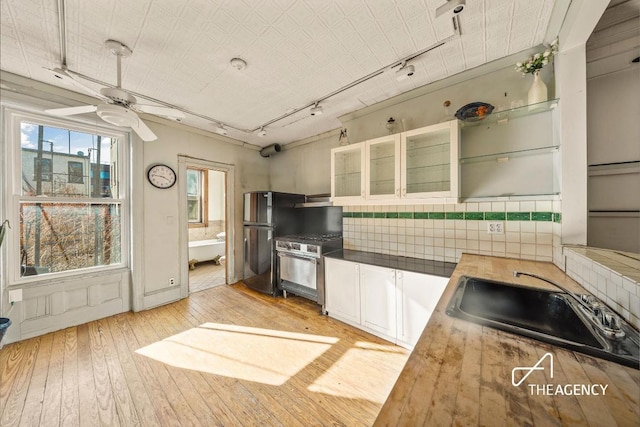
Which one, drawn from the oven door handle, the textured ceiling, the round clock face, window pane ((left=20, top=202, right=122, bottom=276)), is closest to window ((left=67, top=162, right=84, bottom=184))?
window pane ((left=20, top=202, right=122, bottom=276))

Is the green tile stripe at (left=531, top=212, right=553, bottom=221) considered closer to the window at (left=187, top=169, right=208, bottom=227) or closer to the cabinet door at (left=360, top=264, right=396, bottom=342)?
the cabinet door at (left=360, top=264, right=396, bottom=342)

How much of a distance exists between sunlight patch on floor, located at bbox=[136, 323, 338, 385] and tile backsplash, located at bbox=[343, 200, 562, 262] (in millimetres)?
1243

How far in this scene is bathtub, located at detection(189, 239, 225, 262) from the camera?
5.07 meters

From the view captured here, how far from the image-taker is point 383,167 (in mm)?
2482

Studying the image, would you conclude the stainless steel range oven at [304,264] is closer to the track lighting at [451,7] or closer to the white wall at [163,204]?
the white wall at [163,204]

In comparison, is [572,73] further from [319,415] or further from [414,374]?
[319,415]

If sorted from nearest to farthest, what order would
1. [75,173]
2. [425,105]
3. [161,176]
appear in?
[425,105] < [75,173] < [161,176]

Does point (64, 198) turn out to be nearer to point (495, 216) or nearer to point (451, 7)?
point (451, 7)

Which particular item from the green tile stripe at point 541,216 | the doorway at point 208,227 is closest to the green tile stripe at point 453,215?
the green tile stripe at point 541,216

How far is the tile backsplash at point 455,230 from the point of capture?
1.82m

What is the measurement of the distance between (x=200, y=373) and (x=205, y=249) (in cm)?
388

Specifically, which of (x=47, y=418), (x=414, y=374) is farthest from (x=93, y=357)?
(x=414, y=374)

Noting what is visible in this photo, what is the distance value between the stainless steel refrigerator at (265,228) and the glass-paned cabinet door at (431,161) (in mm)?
1966

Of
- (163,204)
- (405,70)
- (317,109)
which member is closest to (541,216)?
(405,70)
